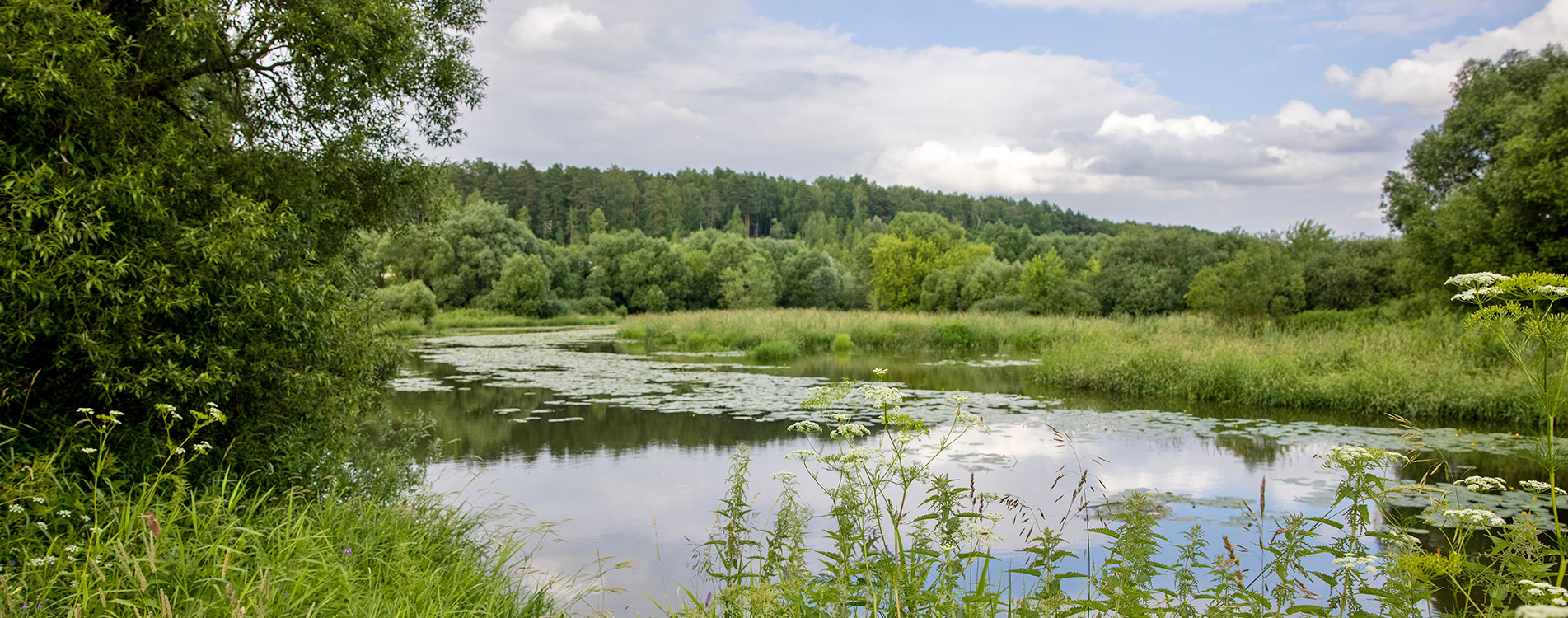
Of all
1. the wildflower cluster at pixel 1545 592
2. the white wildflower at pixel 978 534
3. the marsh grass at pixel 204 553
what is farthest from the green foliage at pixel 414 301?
the wildflower cluster at pixel 1545 592

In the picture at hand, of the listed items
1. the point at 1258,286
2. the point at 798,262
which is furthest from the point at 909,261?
the point at 1258,286

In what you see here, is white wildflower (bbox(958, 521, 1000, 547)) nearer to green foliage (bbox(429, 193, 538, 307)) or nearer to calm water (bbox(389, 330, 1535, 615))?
calm water (bbox(389, 330, 1535, 615))

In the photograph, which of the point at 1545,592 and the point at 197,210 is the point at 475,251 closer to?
the point at 197,210

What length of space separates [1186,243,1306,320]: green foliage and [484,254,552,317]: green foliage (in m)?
31.5

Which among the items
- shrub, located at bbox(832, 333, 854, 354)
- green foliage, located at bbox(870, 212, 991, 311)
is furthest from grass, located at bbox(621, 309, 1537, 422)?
green foliage, located at bbox(870, 212, 991, 311)

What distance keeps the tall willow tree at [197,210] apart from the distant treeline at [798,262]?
61.8 inches

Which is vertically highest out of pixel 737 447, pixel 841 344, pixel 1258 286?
pixel 1258 286

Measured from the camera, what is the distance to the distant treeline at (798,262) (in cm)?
2256

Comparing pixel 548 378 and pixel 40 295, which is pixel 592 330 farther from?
pixel 40 295

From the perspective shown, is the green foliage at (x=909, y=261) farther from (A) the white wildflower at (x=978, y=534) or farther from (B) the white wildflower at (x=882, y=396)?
(A) the white wildflower at (x=978, y=534)

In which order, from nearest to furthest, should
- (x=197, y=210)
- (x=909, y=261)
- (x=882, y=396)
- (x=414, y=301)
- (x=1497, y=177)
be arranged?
(x=882, y=396), (x=197, y=210), (x=1497, y=177), (x=414, y=301), (x=909, y=261)

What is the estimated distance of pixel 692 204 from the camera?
272 feet

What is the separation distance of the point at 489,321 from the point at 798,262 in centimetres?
2477

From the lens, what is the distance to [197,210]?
4977 millimetres
